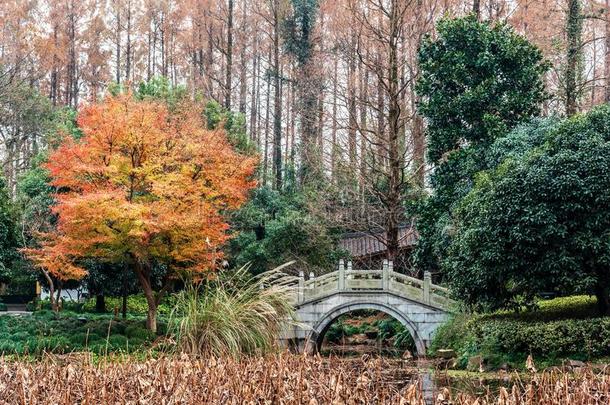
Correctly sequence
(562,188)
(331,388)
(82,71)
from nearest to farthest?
(331,388)
(562,188)
(82,71)

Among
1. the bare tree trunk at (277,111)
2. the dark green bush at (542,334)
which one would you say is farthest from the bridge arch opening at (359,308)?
the bare tree trunk at (277,111)

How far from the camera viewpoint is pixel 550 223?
1289 cm

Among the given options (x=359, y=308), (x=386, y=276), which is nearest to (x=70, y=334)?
(x=359, y=308)

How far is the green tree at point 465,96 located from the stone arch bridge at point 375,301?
0.84m

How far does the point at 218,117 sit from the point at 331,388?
2123cm

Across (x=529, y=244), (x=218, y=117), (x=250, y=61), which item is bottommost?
(x=529, y=244)

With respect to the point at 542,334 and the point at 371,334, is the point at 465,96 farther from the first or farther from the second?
the point at 371,334

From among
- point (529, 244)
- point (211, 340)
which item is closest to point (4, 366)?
point (211, 340)

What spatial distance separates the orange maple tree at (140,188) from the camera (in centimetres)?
1695

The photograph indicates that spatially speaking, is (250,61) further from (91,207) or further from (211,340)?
(211,340)

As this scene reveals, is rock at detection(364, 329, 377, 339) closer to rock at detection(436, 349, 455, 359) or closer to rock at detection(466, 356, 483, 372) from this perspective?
rock at detection(436, 349, 455, 359)

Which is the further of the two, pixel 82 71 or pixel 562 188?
pixel 82 71

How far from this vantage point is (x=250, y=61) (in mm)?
35094

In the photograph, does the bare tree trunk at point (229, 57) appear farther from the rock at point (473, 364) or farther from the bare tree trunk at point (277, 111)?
the rock at point (473, 364)
